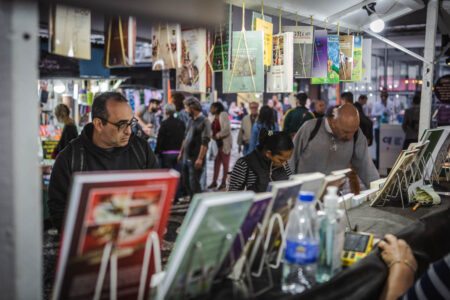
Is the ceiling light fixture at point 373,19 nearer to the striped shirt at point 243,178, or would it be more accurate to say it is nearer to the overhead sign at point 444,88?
the striped shirt at point 243,178

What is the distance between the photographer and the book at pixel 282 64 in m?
3.70

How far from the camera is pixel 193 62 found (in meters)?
3.13

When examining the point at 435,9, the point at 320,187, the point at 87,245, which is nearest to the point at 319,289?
the point at 320,187

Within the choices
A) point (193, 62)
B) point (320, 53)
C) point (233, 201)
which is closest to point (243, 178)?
point (193, 62)

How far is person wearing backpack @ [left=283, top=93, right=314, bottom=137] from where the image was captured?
8.20 m

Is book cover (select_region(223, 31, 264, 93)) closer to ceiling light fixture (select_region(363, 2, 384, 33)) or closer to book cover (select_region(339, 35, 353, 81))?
book cover (select_region(339, 35, 353, 81))

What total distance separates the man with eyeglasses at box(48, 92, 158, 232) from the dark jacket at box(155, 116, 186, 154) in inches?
188

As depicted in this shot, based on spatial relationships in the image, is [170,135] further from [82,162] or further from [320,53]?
[82,162]

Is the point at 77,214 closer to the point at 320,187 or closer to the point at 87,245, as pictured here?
the point at 87,245

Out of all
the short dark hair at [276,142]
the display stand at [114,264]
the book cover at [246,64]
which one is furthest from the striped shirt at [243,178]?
the display stand at [114,264]

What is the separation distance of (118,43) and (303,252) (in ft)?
4.32

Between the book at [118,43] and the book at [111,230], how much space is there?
3.58 feet

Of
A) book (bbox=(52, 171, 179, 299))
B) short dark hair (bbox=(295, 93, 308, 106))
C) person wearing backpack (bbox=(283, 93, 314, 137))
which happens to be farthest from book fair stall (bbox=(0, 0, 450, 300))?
short dark hair (bbox=(295, 93, 308, 106))

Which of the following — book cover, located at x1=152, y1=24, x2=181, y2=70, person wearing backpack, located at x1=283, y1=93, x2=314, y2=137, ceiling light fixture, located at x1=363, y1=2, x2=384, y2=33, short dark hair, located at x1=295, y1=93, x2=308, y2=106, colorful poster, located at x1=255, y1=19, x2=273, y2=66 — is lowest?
person wearing backpack, located at x1=283, y1=93, x2=314, y2=137
